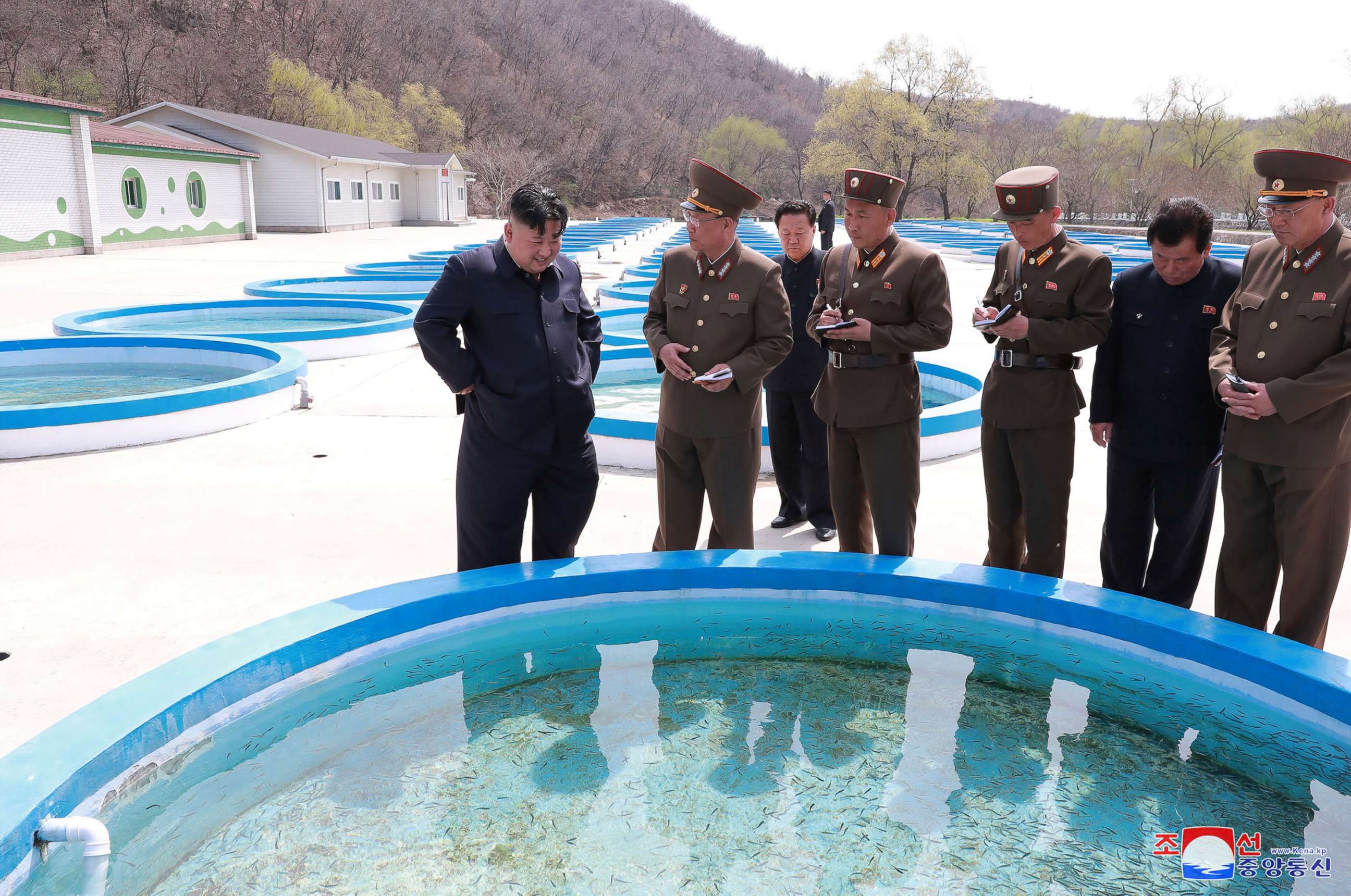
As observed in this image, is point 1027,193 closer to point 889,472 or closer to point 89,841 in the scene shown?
point 889,472

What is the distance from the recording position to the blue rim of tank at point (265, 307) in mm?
9625

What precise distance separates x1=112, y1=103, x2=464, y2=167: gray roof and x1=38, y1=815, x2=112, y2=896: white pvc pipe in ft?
99.5

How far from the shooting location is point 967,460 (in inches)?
231

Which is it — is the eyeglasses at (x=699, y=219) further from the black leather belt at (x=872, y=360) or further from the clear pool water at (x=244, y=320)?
the clear pool water at (x=244, y=320)

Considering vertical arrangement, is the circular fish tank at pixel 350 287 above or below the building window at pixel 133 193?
below

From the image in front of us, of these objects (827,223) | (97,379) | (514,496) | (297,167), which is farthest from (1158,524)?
(297,167)

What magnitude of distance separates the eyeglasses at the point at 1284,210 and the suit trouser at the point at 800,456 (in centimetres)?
218

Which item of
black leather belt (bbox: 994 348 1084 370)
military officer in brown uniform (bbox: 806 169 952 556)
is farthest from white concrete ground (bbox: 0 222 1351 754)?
black leather belt (bbox: 994 348 1084 370)

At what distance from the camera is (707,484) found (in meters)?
3.69

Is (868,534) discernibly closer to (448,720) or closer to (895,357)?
(895,357)

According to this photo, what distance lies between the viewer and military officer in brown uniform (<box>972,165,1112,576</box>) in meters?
3.26

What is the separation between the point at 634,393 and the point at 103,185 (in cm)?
1870

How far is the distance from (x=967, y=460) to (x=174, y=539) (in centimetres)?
430

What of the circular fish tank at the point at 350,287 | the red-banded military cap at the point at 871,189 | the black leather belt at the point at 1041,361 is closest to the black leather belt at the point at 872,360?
the black leather belt at the point at 1041,361
